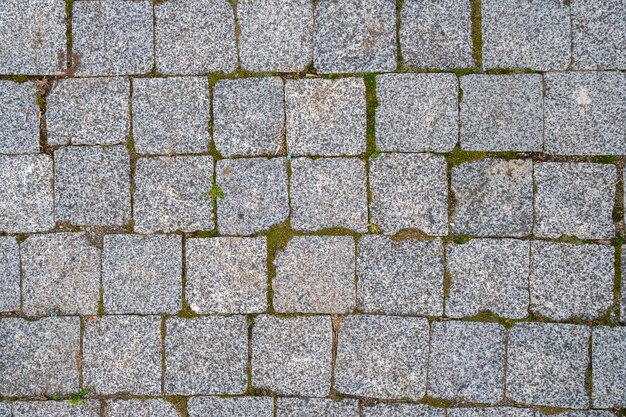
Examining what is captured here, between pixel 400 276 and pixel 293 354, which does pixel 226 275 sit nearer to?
pixel 293 354

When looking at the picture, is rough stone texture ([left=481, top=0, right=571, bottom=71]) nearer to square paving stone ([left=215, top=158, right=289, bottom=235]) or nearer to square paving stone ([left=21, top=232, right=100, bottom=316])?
square paving stone ([left=215, top=158, right=289, bottom=235])

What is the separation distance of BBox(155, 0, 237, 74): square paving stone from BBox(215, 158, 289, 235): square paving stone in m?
0.61

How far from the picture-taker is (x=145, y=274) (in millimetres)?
3244

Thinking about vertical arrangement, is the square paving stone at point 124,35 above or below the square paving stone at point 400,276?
above

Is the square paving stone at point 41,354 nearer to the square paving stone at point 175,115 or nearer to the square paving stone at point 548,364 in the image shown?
the square paving stone at point 175,115

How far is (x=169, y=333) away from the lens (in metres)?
3.24

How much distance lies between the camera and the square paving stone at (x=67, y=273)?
3264 mm

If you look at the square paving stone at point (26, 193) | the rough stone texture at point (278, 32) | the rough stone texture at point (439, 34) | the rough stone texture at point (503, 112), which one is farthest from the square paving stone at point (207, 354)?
the rough stone texture at point (439, 34)

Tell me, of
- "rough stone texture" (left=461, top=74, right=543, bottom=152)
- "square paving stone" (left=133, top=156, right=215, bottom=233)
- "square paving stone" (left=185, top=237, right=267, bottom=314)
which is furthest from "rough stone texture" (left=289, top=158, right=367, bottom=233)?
"rough stone texture" (left=461, top=74, right=543, bottom=152)

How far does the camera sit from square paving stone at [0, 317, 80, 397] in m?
3.27

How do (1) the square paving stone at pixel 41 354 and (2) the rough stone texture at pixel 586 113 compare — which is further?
(1) the square paving stone at pixel 41 354

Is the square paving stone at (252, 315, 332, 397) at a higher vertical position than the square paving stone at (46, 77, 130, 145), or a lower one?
lower

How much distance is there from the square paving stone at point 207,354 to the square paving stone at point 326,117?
1149 mm

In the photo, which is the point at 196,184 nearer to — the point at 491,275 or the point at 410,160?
the point at 410,160
